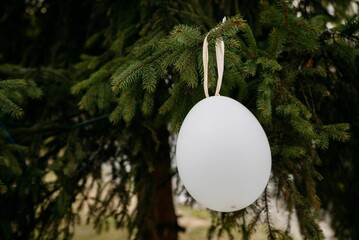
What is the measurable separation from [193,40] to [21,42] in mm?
2882

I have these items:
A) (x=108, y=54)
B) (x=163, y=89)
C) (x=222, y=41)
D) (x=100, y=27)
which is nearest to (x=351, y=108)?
(x=163, y=89)

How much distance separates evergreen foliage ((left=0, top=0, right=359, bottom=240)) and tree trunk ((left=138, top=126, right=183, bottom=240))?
1 centimetres

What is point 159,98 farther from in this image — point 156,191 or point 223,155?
point 156,191

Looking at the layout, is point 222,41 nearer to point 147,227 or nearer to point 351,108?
point 351,108

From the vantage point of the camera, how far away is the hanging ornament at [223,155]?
1.11 meters

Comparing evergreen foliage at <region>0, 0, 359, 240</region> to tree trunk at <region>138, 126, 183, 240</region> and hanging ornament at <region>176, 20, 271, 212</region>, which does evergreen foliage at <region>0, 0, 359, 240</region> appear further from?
hanging ornament at <region>176, 20, 271, 212</region>

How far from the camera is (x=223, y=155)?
3.62 feet

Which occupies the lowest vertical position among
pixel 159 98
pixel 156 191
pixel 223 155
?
pixel 223 155

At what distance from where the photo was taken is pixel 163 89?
2123 mm

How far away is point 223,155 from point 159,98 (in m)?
1.07

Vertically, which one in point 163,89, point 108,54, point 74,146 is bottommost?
point 74,146

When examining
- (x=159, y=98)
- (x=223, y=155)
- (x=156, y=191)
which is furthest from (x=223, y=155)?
(x=156, y=191)

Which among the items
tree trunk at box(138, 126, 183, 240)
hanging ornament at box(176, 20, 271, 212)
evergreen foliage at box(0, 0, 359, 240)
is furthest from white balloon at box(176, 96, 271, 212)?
tree trunk at box(138, 126, 183, 240)

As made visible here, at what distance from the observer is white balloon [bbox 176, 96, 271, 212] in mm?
1109
